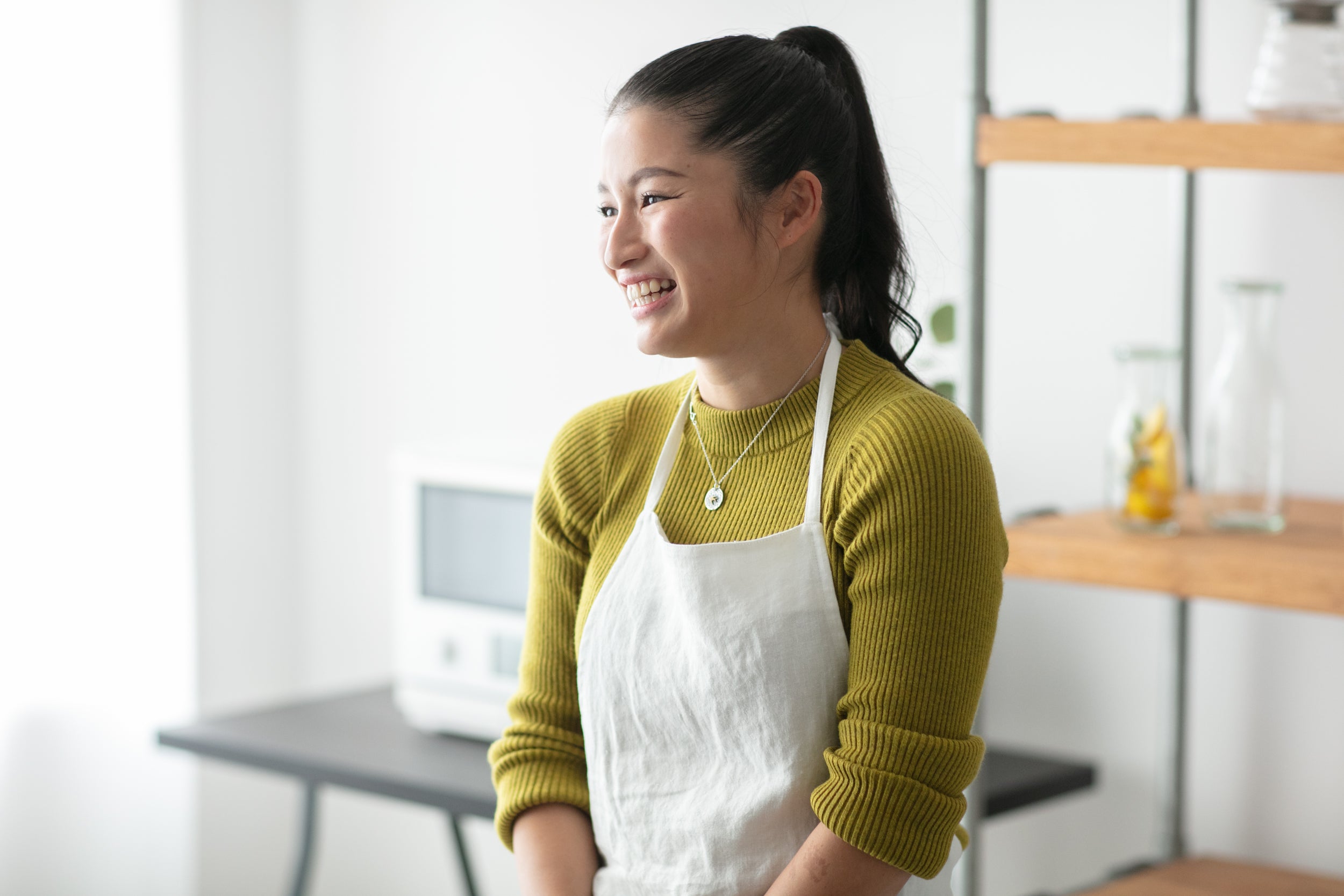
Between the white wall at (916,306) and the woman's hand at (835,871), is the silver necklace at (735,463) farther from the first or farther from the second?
the white wall at (916,306)

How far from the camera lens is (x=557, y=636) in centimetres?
117

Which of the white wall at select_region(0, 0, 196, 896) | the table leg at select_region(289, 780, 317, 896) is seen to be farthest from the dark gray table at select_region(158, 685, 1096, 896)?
the white wall at select_region(0, 0, 196, 896)

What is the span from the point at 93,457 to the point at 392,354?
515 mm

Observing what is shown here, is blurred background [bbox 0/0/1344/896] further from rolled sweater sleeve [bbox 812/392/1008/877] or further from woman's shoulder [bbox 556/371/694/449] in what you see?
rolled sweater sleeve [bbox 812/392/1008/877]

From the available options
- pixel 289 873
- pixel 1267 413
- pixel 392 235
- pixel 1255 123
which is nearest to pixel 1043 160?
pixel 1255 123

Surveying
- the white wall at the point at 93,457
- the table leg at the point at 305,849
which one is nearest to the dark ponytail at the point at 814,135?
the table leg at the point at 305,849

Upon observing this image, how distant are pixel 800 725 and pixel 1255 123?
2.18 ft

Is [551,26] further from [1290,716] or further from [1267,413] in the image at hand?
[1290,716]

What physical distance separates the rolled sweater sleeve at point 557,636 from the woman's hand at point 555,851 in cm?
1

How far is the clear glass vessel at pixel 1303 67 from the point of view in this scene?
1354 mm

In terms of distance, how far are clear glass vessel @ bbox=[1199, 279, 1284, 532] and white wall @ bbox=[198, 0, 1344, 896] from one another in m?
0.19

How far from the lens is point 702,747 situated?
1051 mm

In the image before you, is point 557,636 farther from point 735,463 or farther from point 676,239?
point 676,239

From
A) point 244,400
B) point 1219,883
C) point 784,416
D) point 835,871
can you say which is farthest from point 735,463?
point 244,400
